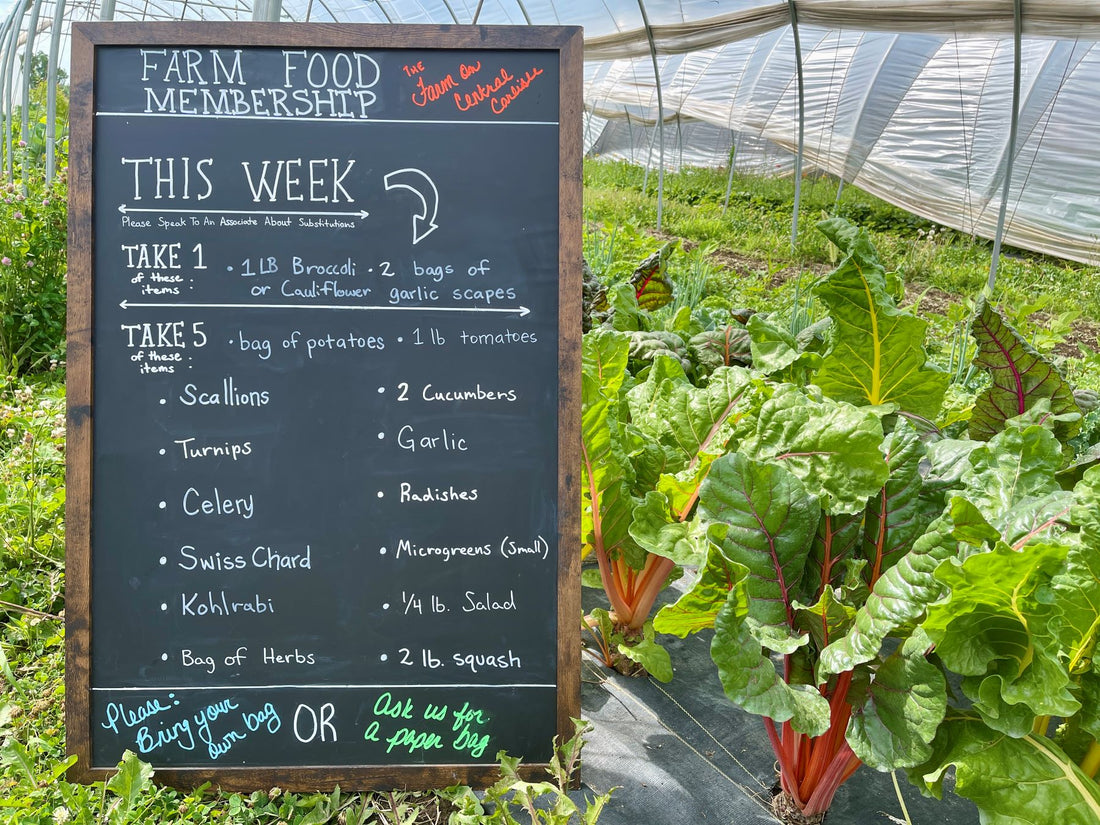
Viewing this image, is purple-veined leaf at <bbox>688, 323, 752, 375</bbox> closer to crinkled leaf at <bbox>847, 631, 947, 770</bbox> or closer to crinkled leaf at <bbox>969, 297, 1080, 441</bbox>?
crinkled leaf at <bbox>969, 297, 1080, 441</bbox>

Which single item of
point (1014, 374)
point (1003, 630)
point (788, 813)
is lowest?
point (788, 813)

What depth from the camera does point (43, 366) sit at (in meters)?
3.76

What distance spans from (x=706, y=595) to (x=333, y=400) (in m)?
0.74

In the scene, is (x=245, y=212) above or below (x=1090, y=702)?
above

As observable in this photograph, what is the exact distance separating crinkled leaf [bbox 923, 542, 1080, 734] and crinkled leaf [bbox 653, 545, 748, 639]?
32 centimetres

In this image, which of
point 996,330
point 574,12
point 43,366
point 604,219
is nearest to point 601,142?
point 604,219

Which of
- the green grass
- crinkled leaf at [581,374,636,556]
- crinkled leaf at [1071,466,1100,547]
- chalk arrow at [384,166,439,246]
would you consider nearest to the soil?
crinkled leaf at [581,374,636,556]

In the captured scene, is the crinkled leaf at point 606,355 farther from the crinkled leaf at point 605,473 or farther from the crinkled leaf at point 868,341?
the crinkled leaf at point 868,341

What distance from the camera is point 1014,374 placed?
5.79ft

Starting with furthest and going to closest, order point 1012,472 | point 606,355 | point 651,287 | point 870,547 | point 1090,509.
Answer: point 651,287 → point 606,355 → point 870,547 → point 1012,472 → point 1090,509

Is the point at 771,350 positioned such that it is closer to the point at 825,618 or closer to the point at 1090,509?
the point at 825,618

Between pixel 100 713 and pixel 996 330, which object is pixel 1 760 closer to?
pixel 100 713

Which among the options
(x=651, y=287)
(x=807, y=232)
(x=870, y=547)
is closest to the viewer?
(x=870, y=547)

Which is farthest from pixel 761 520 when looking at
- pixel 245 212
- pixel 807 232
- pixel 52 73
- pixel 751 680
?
pixel 807 232
